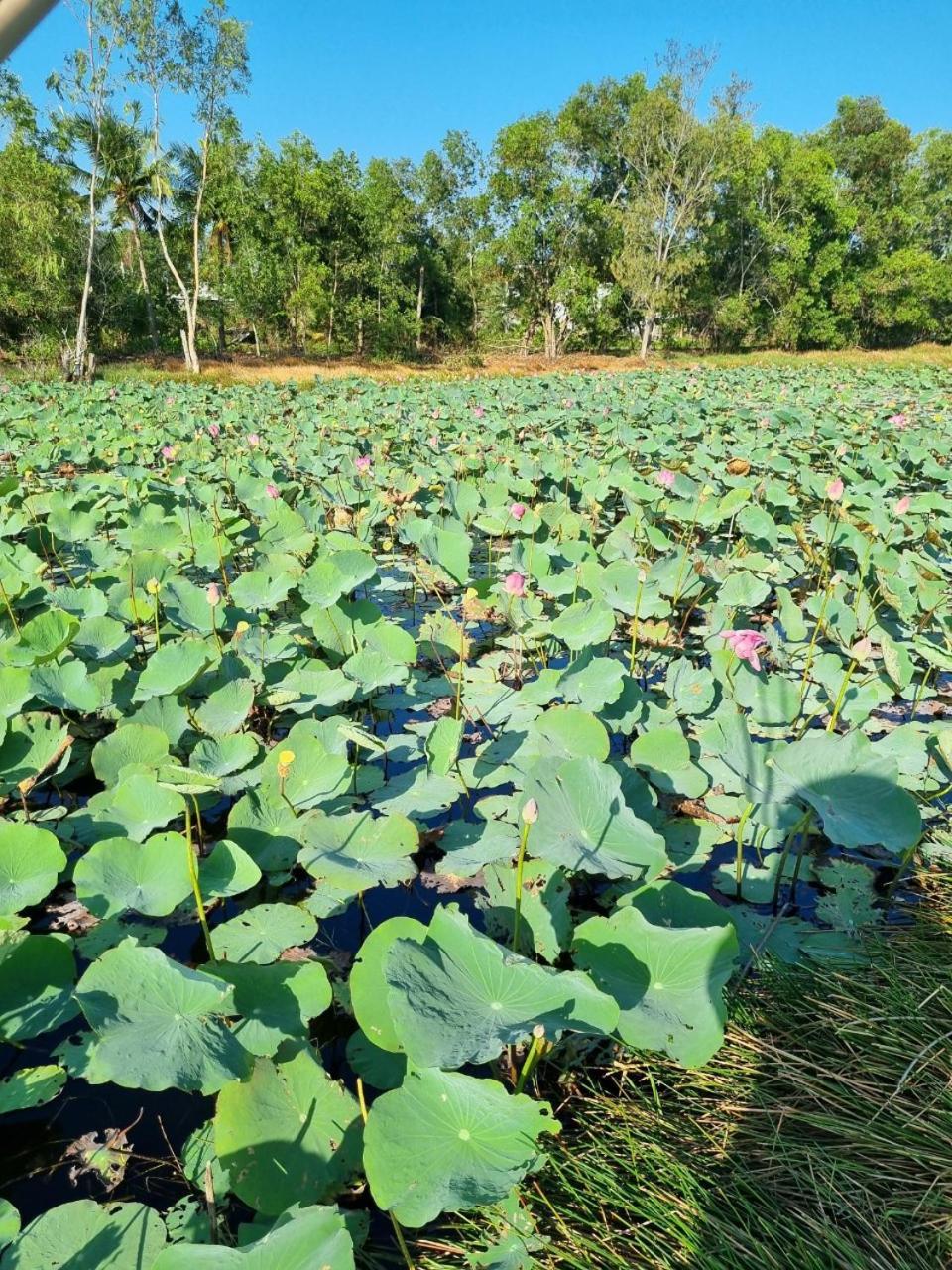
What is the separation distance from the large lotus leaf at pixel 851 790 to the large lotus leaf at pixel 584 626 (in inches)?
32.5

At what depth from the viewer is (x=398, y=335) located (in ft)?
79.5

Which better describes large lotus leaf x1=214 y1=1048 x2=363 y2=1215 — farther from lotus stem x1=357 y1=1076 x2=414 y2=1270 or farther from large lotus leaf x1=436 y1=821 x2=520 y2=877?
large lotus leaf x1=436 y1=821 x2=520 y2=877

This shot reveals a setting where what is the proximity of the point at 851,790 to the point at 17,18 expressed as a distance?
1764 mm

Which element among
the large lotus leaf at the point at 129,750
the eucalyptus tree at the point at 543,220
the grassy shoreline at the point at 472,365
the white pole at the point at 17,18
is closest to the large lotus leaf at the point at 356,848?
the large lotus leaf at the point at 129,750

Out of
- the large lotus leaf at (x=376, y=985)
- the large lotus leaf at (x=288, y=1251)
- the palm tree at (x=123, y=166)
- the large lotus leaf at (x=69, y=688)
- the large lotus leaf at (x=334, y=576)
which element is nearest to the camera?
the large lotus leaf at (x=288, y=1251)

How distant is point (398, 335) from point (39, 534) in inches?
901

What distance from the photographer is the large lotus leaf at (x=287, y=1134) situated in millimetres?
998

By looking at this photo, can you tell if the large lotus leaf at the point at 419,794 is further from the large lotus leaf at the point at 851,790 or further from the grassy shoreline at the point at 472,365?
the grassy shoreline at the point at 472,365

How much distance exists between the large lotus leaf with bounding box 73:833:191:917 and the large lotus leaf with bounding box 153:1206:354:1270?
2.22 feet

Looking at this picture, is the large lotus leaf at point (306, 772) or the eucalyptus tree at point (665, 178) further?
the eucalyptus tree at point (665, 178)

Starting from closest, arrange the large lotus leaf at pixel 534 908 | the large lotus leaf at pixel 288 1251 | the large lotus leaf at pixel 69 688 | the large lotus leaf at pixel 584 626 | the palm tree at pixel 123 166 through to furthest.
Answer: the large lotus leaf at pixel 288 1251 < the large lotus leaf at pixel 534 908 < the large lotus leaf at pixel 69 688 < the large lotus leaf at pixel 584 626 < the palm tree at pixel 123 166

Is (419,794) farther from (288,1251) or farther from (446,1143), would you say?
(288,1251)

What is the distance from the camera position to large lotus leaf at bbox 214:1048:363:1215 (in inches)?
39.3

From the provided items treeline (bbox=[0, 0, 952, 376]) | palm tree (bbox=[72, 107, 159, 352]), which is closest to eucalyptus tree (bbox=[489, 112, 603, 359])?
treeline (bbox=[0, 0, 952, 376])
